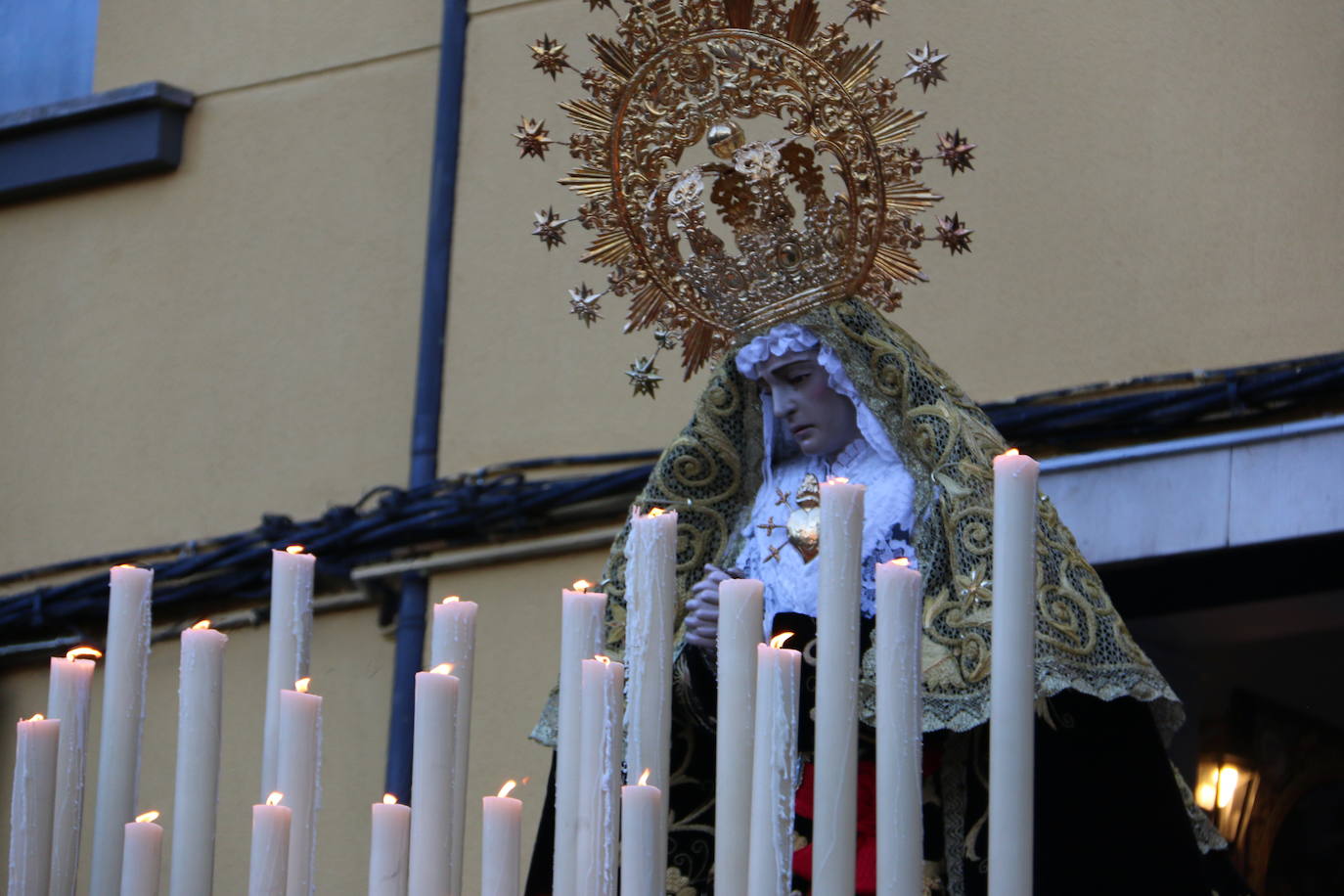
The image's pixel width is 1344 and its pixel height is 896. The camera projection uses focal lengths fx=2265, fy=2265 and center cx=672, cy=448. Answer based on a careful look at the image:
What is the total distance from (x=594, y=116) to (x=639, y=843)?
1.73 metres

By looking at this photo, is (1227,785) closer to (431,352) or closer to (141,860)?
(431,352)

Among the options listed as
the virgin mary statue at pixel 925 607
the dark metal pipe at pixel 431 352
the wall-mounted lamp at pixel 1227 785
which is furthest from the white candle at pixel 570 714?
the wall-mounted lamp at pixel 1227 785

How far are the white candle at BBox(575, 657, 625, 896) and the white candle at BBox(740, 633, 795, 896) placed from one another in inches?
3.8

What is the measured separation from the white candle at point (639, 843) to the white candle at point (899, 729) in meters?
0.16

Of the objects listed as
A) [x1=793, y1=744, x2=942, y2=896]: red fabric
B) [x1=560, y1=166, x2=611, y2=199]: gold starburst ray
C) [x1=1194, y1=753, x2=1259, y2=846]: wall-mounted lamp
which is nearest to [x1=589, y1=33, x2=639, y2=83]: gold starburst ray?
[x1=560, y1=166, x2=611, y2=199]: gold starburst ray

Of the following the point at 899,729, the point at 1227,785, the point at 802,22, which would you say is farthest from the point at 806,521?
the point at 1227,785

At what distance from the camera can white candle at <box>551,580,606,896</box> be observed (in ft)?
5.24

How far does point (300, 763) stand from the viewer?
5.24 feet

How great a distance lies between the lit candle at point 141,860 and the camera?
156 centimetres

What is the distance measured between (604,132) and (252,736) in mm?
2059

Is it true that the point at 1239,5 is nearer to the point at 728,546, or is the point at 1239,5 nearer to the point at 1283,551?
the point at 1283,551

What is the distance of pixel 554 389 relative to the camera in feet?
15.1

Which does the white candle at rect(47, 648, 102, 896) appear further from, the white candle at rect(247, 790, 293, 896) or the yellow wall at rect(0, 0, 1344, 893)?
the yellow wall at rect(0, 0, 1344, 893)

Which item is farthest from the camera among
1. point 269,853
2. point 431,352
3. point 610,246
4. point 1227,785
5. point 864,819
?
point 431,352
